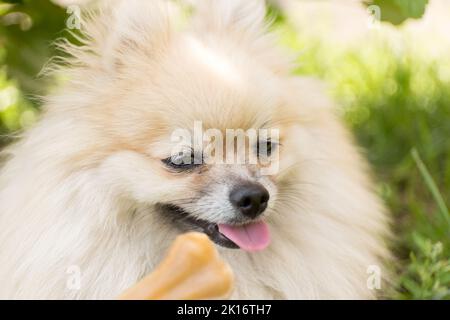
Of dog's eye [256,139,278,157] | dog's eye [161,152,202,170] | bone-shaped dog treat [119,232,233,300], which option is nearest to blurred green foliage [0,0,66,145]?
dog's eye [161,152,202,170]

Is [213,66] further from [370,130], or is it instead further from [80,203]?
[370,130]

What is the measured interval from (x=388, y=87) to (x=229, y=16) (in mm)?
2072

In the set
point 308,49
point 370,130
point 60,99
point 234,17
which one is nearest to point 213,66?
point 234,17

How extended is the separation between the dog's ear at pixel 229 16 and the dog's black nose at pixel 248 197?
730mm

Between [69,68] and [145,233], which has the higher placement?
[69,68]

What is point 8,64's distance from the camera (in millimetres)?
3783

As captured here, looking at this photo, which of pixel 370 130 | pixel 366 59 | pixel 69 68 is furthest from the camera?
pixel 366 59

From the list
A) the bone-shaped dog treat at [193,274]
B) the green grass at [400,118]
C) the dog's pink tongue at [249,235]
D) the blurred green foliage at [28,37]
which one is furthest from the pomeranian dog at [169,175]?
the green grass at [400,118]

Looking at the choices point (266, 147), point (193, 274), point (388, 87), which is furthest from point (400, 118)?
point (193, 274)

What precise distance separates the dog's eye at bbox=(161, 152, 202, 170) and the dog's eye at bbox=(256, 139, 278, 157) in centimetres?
24

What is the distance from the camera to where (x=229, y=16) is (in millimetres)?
3061

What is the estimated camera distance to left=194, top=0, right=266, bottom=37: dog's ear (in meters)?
3.05

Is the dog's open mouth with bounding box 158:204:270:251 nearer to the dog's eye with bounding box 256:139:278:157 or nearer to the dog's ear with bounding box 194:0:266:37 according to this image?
the dog's eye with bounding box 256:139:278:157

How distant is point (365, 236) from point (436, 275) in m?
0.37
